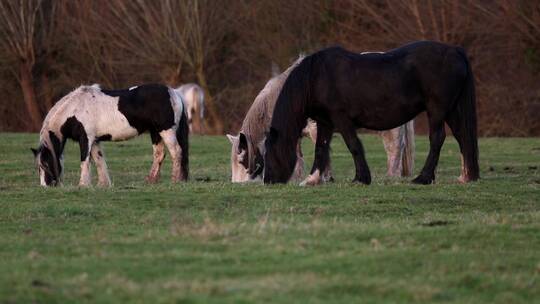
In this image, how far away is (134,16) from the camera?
40594 millimetres

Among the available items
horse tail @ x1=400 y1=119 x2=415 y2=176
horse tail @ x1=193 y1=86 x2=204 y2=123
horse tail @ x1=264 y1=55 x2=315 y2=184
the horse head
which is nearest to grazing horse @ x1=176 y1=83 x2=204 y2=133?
horse tail @ x1=193 y1=86 x2=204 y2=123

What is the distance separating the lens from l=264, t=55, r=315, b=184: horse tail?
1391 centimetres

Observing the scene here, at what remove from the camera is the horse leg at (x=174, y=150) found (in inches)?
698

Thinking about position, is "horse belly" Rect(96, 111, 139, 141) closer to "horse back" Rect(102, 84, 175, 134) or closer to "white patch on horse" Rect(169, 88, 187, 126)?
"horse back" Rect(102, 84, 175, 134)

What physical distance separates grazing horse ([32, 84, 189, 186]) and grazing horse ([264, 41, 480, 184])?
148 inches

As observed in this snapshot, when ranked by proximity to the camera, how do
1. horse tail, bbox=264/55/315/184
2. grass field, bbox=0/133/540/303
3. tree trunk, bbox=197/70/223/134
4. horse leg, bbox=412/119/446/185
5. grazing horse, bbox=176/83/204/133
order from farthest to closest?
tree trunk, bbox=197/70/223/134 < grazing horse, bbox=176/83/204/133 < horse leg, bbox=412/119/446/185 < horse tail, bbox=264/55/315/184 < grass field, bbox=0/133/540/303

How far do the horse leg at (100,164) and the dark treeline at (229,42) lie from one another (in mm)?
18583

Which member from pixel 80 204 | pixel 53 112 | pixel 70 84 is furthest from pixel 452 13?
pixel 80 204

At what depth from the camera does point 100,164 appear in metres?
17.9

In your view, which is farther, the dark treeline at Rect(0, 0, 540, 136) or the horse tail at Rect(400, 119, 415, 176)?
the dark treeline at Rect(0, 0, 540, 136)

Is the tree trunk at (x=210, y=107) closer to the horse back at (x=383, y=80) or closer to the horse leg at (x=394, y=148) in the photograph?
the horse leg at (x=394, y=148)

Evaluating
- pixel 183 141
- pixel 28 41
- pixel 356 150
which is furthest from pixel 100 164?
pixel 28 41

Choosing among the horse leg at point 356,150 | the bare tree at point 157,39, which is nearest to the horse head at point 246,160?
the horse leg at point 356,150

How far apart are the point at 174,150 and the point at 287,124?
13.5 feet
